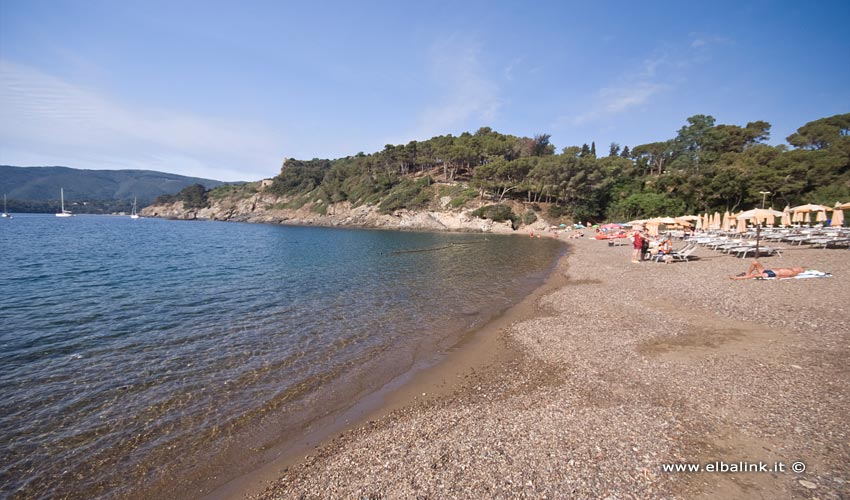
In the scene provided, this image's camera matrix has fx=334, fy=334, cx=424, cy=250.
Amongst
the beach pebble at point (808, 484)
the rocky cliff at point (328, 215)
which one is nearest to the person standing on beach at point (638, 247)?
the beach pebble at point (808, 484)

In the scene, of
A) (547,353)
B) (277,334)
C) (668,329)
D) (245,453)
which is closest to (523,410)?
(547,353)

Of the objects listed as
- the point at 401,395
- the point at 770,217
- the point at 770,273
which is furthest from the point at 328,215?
the point at 401,395

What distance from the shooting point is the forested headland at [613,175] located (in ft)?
154

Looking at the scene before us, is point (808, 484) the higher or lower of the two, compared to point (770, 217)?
lower

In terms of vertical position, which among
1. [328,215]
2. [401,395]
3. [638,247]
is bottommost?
[401,395]

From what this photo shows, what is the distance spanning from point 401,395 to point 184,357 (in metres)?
6.47

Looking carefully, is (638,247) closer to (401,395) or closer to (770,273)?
(770,273)

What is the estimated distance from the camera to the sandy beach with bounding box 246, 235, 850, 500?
436 cm

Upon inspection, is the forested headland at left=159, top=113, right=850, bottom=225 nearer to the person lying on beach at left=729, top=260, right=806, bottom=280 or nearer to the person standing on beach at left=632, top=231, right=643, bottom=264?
the person standing on beach at left=632, top=231, right=643, bottom=264

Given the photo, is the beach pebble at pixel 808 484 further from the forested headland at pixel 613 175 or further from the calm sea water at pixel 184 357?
the forested headland at pixel 613 175

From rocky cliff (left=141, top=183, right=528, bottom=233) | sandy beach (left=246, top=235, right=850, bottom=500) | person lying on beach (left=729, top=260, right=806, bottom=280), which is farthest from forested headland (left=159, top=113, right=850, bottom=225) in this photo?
sandy beach (left=246, top=235, right=850, bottom=500)

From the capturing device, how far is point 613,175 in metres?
72.4

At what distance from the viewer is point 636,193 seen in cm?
6438

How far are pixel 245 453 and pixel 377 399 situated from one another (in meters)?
2.70
